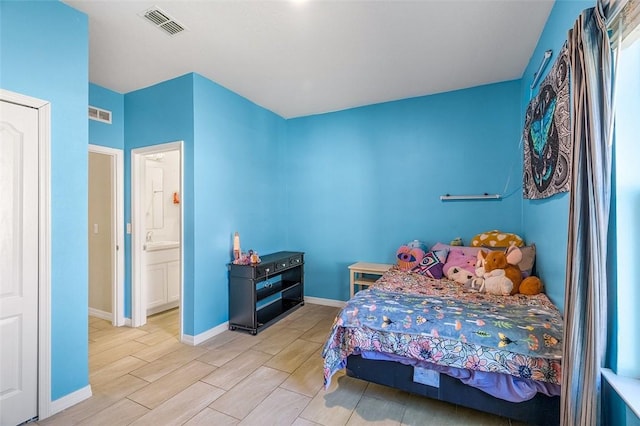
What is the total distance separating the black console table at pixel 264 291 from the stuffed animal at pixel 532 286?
2486 millimetres

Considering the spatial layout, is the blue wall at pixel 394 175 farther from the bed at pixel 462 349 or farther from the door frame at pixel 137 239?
the door frame at pixel 137 239

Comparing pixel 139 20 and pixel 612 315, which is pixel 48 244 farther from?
pixel 612 315

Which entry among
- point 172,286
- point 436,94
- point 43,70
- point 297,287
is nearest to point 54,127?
point 43,70

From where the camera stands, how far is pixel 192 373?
242 centimetres

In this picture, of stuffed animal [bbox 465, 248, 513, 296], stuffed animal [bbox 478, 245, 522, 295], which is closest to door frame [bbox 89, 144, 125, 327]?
stuffed animal [bbox 465, 248, 513, 296]

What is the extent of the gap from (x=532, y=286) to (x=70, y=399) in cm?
348

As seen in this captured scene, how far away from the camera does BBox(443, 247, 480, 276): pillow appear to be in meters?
2.83

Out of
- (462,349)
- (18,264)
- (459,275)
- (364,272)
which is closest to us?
(462,349)

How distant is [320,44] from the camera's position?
248 centimetres

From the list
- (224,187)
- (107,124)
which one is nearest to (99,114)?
(107,124)

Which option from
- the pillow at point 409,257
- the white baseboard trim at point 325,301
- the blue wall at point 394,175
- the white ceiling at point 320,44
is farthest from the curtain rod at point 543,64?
the white baseboard trim at point 325,301

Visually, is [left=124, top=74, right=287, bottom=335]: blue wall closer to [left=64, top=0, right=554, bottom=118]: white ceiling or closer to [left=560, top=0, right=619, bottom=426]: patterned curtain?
[left=64, top=0, right=554, bottom=118]: white ceiling

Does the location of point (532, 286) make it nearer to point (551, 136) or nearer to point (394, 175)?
point (551, 136)

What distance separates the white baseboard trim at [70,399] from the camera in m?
1.92
